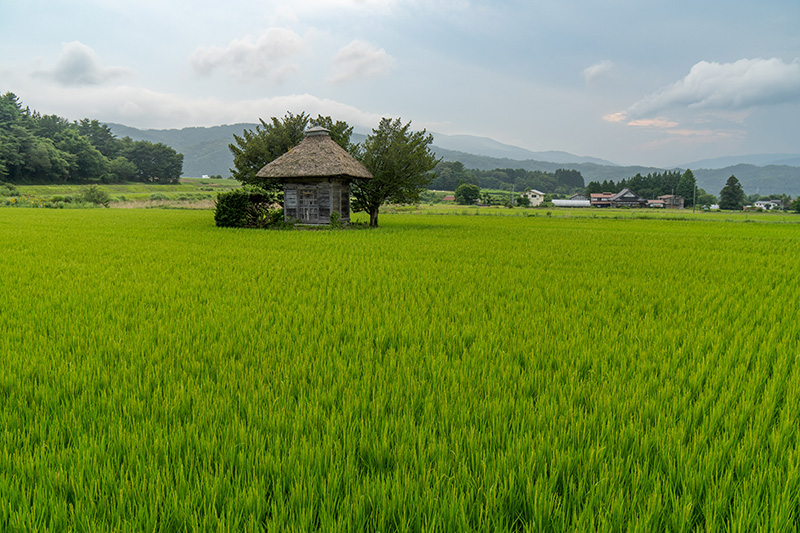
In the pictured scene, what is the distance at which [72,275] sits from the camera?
725cm

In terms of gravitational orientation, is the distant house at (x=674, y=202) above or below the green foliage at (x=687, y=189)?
below

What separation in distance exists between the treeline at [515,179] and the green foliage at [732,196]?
6279cm

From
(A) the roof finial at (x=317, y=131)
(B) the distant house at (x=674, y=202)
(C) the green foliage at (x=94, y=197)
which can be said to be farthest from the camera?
(B) the distant house at (x=674, y=202)

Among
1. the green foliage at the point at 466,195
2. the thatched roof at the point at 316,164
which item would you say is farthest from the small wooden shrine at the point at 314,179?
the green foliage at the point at 466,195

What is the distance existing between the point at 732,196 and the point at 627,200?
930 inches

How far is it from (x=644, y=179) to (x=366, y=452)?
142 m

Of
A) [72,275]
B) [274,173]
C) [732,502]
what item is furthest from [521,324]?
[274,173]

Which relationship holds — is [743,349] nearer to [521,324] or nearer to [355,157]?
[521,324]

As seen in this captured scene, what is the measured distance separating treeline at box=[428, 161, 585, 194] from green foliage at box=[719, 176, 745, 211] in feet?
206

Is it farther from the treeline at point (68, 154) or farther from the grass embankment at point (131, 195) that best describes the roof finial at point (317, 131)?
the treeline at point (68, 154)

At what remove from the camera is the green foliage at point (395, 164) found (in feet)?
70.2

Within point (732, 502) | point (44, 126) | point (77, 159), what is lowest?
point (732, 502)

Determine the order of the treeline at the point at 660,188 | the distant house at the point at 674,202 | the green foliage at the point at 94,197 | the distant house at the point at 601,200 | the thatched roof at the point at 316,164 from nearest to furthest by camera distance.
→ 1. the thatched roof at the point at 316,164
2. the green foliage at the point at 94,197
3. the distant house at the point at 674,202
4. the treeline at the point at 660,188
5. the distant house at the point at 601,200

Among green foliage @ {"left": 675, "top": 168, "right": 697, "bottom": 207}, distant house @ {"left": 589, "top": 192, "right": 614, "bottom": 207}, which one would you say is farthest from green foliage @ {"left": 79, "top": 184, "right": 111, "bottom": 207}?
green foliage @ {"left": 675, "top": 168, "right": 697, "bottom": 207}
